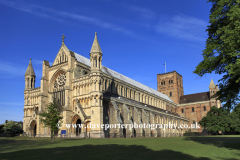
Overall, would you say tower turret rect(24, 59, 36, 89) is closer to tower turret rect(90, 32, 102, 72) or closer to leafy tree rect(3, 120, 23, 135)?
leafy tree rect(3, 120, 23, 135)

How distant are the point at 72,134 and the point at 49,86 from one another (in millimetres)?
15128

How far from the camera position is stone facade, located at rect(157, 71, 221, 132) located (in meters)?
92.3

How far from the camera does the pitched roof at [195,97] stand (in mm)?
96838

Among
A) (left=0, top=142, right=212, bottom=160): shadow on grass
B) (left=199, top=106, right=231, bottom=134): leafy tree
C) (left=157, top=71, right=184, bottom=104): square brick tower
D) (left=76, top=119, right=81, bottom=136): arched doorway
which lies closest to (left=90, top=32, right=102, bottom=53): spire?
(left=76, top=119, right=81, bottom=136): arched doorway

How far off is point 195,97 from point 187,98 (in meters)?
3.58

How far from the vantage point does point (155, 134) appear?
5959 centimetres

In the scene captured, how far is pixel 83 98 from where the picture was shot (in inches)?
1838

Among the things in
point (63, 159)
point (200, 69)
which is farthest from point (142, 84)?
point (63, 159)

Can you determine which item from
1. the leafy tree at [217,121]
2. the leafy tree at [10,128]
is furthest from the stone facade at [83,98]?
the leafy tree at [217,121]

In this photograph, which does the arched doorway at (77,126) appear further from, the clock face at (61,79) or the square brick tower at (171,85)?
the square brick tower at (171,85)

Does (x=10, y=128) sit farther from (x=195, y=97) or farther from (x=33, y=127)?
(x=195, y=97)

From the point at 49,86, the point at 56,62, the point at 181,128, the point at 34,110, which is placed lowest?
the point at 181,128

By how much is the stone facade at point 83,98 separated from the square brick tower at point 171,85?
40.2 metres

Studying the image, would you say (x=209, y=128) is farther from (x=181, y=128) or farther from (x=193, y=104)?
(x=193, y=104)
